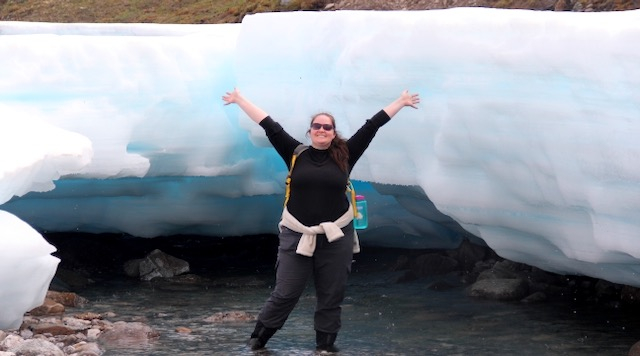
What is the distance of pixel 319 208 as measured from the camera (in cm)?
607

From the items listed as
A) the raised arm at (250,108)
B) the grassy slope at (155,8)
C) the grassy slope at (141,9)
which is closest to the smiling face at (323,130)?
the raised arm at (250,108)

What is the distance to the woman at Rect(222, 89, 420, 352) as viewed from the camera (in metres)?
6.02

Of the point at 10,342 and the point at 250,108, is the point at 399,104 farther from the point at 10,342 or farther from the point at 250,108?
the point at 10,342

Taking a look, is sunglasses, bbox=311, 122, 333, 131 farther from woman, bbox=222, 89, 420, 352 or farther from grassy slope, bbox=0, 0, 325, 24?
grassy slope, bbox=0, 0, 325, 24

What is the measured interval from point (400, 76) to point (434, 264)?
99.3 inches

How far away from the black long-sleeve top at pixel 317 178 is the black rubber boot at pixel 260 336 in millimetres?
753

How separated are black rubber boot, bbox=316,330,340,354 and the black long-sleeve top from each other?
0.73 metres

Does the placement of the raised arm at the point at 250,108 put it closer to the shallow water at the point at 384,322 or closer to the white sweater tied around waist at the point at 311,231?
the white sweater tied around waist at the point at 311,231

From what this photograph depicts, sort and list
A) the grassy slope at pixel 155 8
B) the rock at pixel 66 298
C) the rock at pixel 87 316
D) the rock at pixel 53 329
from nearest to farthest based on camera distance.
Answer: the rock at pixel 53 329
the rock at pixel 87 316
the rock at pixel 66 298
the grassy slope at pixel 155 8

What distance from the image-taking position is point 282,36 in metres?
8.53

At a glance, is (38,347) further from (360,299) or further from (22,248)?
(360,299)

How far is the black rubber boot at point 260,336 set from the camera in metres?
6.47

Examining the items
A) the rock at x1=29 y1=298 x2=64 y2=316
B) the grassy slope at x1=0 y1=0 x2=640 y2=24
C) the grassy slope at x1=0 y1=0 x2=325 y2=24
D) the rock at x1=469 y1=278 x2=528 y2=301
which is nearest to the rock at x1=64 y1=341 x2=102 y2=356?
the rock at x1=29 y1=298 x2=64 y2=316

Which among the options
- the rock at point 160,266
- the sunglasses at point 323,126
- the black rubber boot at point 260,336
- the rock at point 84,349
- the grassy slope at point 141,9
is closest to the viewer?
the sunglasses at point 323,126
